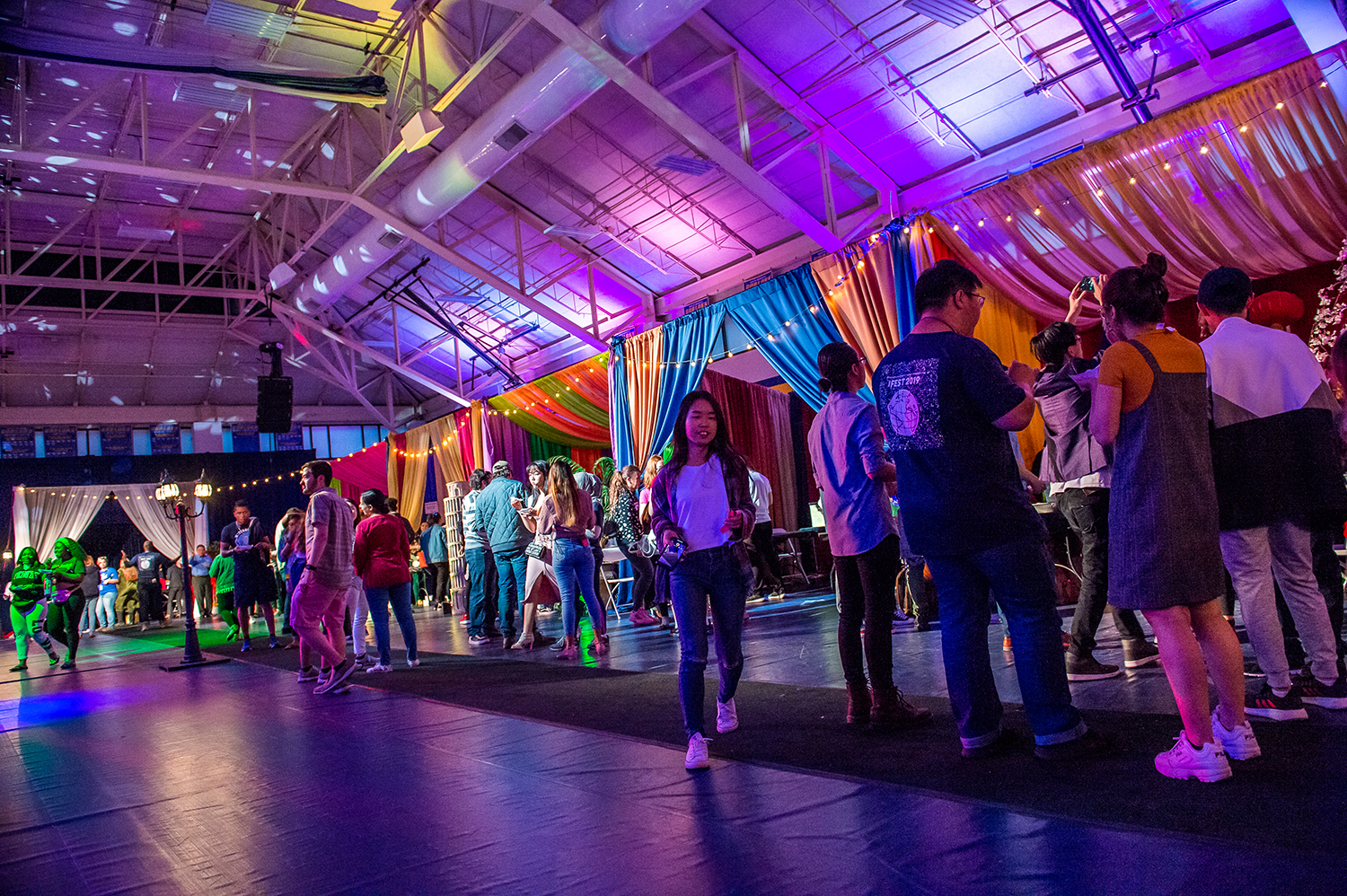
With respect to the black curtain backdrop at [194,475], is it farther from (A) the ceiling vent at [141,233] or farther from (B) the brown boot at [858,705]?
(B) the brown boot at [858,705]

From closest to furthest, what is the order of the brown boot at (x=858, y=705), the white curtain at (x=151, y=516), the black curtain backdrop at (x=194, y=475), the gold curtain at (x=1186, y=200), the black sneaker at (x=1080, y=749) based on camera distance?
1. the black sneaker at (x=1080, y=749)
2. the brown boot at (x=858, y=705)
3. the gold curtain at (x=1186, y=200)
4. the black curtain backdrop at (x=194, y=475)
5. the white curtain at (x=151, y=516)

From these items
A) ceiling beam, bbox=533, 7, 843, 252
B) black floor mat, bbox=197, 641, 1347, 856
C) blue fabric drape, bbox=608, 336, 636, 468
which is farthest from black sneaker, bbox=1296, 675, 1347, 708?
blue fabric drape, bbox=608, 336, 636, 468

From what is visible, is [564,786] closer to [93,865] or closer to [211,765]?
[93,865]

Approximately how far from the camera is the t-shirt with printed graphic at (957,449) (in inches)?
95.1

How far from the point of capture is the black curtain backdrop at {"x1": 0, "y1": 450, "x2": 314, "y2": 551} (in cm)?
1686

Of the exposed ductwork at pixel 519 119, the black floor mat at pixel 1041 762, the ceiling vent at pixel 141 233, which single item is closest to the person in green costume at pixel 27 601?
the exposed ductwork at pixel 519 119

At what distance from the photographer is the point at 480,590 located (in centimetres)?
739

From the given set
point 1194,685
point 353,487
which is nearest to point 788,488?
point 1194,685

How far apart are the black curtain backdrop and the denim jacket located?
16190 millimetres

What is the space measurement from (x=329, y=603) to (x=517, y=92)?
5.06m

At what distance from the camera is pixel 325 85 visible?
328 inches

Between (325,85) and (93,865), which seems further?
(325,85)

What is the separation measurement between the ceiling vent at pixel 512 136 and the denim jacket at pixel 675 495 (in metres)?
6.17

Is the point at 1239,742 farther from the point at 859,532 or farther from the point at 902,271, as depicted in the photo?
the point at 902,271
